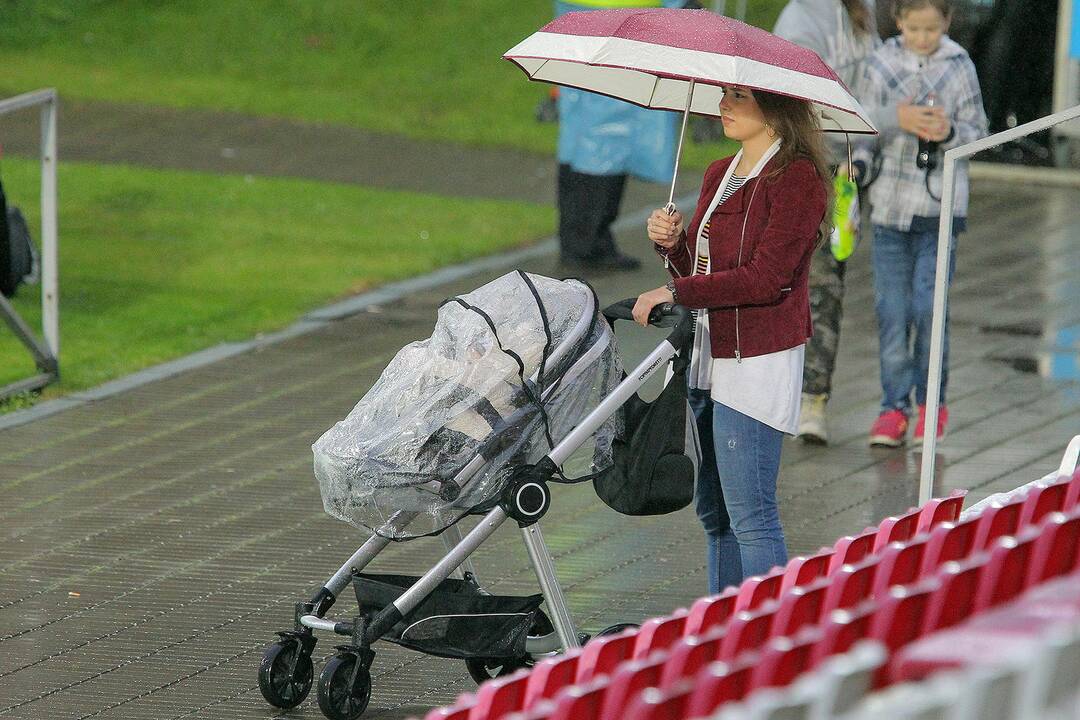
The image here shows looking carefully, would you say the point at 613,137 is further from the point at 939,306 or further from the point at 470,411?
the point at 470,411

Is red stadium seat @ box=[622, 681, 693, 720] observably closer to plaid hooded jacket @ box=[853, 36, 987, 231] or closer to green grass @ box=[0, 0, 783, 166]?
plaid hooded jacket @ box=[853, 36, 987, 231]

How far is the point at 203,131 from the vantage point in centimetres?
1622

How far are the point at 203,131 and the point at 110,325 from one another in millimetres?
6474

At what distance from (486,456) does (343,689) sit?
74 cm

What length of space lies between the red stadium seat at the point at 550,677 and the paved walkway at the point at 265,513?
2080mm

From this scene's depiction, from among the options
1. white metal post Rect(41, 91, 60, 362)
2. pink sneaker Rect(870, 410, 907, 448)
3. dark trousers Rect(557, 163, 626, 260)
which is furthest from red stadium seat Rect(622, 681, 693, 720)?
dark trousers Rect(557, 163, 626, 260)

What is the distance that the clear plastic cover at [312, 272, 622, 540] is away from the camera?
4.68m

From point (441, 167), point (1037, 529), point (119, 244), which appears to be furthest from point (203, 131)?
point (1037, 529)

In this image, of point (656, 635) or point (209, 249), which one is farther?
point (209, 249)

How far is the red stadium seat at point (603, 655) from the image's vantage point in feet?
→ 10.0

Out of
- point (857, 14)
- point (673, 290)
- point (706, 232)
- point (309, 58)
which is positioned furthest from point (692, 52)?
point (309, 58)

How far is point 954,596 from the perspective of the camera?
2.94 meters

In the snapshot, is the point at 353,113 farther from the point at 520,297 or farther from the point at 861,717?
the point at 861,717

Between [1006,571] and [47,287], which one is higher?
[1006,571]
